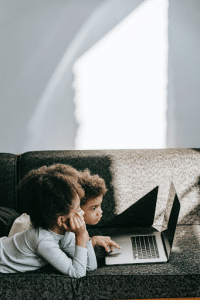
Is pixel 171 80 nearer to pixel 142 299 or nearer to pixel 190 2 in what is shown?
pixel 190 2

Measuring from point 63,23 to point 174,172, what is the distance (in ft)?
3.19

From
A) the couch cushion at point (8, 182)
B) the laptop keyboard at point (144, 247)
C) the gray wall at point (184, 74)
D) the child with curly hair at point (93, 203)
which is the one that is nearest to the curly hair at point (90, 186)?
the child with curly hair at point (93, 203)

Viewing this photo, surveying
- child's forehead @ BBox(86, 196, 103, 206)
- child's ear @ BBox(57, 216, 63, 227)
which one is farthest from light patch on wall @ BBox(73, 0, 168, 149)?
child's ear @ BBox(57, 216, 63, 227)

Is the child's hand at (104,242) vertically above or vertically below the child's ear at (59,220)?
below

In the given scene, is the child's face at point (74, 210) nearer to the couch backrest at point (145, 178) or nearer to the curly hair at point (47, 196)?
the curly hair at point (47, 196)

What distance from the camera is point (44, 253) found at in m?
1.20

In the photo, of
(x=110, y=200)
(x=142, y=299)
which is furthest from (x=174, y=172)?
(x=142, y=299)

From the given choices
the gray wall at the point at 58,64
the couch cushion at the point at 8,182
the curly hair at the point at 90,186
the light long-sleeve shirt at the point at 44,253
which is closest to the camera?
the light long-sleeve shirt at the point at 44,253

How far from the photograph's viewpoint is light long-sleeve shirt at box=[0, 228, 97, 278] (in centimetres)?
121

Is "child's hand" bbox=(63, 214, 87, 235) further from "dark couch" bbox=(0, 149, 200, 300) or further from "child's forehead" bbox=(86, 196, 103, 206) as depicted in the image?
"dark couch" bbox=(0, 149, 200, 300)

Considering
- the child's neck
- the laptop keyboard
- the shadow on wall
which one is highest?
the shadow on wall

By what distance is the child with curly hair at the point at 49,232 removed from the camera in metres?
1.21

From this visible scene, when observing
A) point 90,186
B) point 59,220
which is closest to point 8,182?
point 90,186

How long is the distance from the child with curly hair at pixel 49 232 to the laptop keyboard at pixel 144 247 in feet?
0.71
